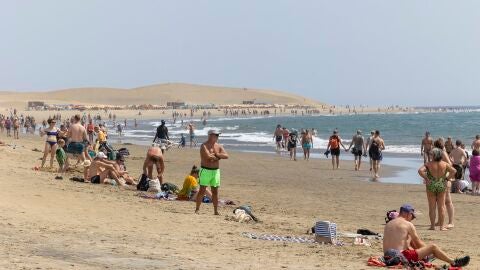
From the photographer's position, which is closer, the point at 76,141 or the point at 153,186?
the point at 153,186

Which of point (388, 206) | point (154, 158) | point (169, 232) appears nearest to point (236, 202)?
point (154, 158)

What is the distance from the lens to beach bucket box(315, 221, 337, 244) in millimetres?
9719

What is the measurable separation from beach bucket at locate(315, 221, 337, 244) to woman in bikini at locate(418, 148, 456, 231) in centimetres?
250

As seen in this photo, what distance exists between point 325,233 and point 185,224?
2.19 meters

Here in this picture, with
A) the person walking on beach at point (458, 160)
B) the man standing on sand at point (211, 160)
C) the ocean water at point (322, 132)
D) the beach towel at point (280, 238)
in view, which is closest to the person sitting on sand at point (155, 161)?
the man standing on sand at point (211, 160)

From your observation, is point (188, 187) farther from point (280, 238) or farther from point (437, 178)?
point (437, 178)

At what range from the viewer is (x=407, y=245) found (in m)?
8.55

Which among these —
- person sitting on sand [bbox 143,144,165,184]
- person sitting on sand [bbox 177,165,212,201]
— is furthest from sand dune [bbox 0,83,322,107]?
person sitting on sand [bbox 177,165,212,201]

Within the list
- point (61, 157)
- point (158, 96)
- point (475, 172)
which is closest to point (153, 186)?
point (61, 157)

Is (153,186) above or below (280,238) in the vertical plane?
above

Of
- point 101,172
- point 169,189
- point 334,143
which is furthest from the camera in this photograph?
point 334,143

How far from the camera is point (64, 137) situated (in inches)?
740

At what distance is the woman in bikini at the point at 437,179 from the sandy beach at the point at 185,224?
366mm

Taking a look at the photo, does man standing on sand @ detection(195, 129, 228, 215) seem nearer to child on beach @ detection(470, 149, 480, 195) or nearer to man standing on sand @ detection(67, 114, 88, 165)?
man standing on sand @ detection(67, 114, 88, 165)
